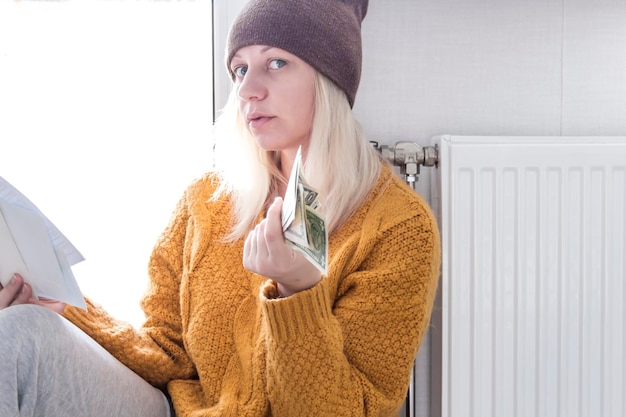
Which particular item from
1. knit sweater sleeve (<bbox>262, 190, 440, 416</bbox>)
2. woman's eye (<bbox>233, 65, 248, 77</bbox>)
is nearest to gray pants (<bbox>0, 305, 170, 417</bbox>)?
knit sweater sleeve (<bbox>262, 190, 440, 416</bbox>)

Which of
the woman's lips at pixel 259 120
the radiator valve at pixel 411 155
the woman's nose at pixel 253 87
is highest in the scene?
the woman's nose at pixel 253 87

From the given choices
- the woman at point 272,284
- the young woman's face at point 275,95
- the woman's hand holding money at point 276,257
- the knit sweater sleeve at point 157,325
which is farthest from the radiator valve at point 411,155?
the woman's hand holding money at point 276,257

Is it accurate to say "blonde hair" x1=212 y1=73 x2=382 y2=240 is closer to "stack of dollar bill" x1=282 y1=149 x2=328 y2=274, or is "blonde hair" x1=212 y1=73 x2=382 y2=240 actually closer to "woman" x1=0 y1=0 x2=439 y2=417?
"woman" x1=0 y1=0 x2=439 y2=417

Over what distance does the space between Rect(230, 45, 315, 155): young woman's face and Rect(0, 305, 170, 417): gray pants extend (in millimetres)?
413

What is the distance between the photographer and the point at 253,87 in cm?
119

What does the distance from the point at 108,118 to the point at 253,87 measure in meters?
0.48

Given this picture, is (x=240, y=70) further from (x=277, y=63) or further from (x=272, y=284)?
(x=272, y=284)

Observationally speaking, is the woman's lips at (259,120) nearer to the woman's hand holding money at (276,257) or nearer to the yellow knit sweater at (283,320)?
the yellow knit sweater at (283,320)

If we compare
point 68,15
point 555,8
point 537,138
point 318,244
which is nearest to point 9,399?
point 318,244

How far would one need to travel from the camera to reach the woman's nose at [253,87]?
47.0 inches

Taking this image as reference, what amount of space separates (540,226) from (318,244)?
0.78 meters

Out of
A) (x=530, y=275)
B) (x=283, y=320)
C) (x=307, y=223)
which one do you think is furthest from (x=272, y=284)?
(x=530, y=275)

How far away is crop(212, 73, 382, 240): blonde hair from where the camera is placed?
1.22 metres

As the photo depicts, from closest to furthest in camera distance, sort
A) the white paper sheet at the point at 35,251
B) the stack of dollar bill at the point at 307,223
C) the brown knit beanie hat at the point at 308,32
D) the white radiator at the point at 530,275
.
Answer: the stack of dollar bill at the point at 307,223
the white paper sheet at the point at 35,251
the brown knit beanie hat at the point at 308,32
the white radiator at the point at 530,275
